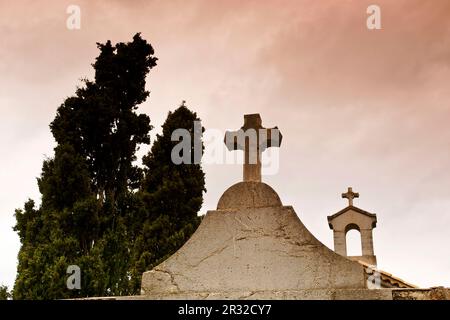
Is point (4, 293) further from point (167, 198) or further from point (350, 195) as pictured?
point (350, 195)

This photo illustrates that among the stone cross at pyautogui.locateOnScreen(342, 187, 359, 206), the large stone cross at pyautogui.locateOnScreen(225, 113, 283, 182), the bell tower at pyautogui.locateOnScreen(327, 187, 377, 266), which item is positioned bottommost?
the large stone cross at pyautogui.locateOnScreen(225, 113, 283, 182)

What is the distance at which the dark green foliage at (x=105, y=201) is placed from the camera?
1123cm

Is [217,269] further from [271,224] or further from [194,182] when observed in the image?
[194,182]

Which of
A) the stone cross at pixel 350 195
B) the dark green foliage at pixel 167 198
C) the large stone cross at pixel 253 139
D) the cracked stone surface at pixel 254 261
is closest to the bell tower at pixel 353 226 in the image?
the stone cross at pixel 350 195

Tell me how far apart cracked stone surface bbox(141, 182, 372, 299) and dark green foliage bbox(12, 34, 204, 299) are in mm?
7705

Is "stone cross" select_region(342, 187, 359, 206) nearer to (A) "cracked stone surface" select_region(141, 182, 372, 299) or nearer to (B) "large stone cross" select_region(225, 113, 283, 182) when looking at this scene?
(B) "large stone cross" select_region(225, 113, 283, 182)

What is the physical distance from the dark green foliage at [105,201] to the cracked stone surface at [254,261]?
7705mm

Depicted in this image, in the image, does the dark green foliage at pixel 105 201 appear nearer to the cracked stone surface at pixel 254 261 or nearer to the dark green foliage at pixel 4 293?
the dark green foliage at pixel 4 293

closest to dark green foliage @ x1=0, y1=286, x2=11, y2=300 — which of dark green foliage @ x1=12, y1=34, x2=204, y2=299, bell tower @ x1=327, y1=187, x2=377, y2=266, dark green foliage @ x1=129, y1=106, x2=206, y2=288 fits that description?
dark green foliage @ x1=12, y1=34, x2=204, y2=299

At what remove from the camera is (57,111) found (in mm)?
14398

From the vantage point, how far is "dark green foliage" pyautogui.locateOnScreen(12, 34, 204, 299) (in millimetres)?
11227

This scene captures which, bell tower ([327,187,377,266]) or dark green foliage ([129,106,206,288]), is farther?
bell tower ([327,187,377,266])

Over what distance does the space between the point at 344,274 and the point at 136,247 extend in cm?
907

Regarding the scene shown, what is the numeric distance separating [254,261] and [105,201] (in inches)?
443
